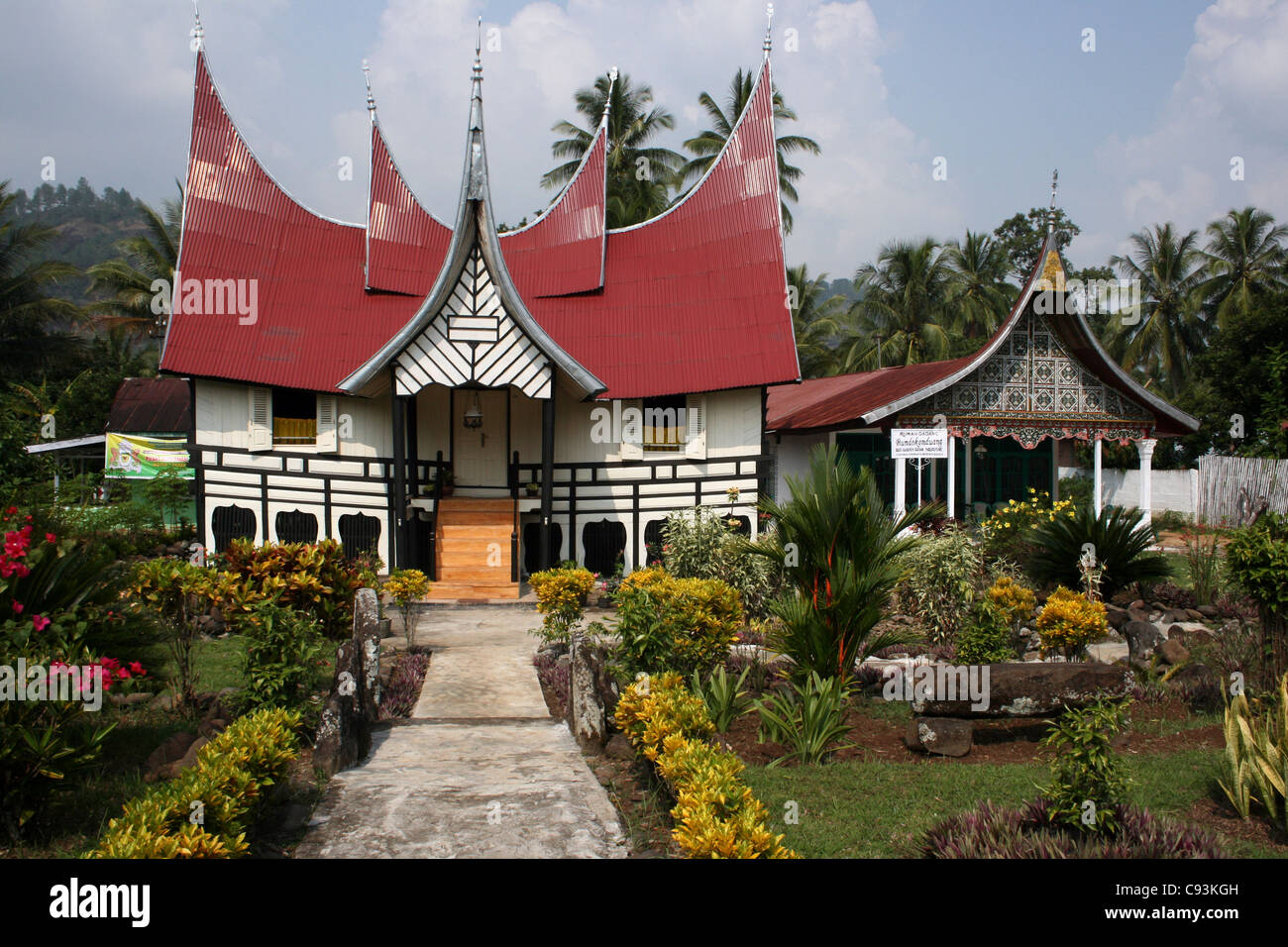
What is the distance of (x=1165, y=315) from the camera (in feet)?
149

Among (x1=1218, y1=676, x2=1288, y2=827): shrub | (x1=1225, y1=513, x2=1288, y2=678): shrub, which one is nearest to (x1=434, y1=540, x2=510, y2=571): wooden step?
(x1=1225, y1=513, x2=1288, y2=678): shrub

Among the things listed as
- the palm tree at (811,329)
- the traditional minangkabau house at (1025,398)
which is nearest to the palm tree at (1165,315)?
the palm tree at (811,329)

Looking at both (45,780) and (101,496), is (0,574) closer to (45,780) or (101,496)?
(45,780)

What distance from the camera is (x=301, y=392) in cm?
1850

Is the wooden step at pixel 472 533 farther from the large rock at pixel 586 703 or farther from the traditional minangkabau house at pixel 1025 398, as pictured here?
the large rock at pixel 586 703

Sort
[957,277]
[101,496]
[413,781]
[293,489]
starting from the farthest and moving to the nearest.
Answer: [957,277] < [101,496] < [293,489] < [413,781]

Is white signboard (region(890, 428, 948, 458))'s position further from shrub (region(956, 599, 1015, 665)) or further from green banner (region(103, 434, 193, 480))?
green banner (region(103, 434, 193, 480))

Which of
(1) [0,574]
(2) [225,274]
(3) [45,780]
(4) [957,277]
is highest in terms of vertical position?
(4) [957,277]

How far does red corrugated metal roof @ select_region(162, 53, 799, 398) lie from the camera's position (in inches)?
727

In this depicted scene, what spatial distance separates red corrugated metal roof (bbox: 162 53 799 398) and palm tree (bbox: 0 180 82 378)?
837 inches

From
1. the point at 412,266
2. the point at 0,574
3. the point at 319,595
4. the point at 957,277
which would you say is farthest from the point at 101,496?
the point at 957,277
